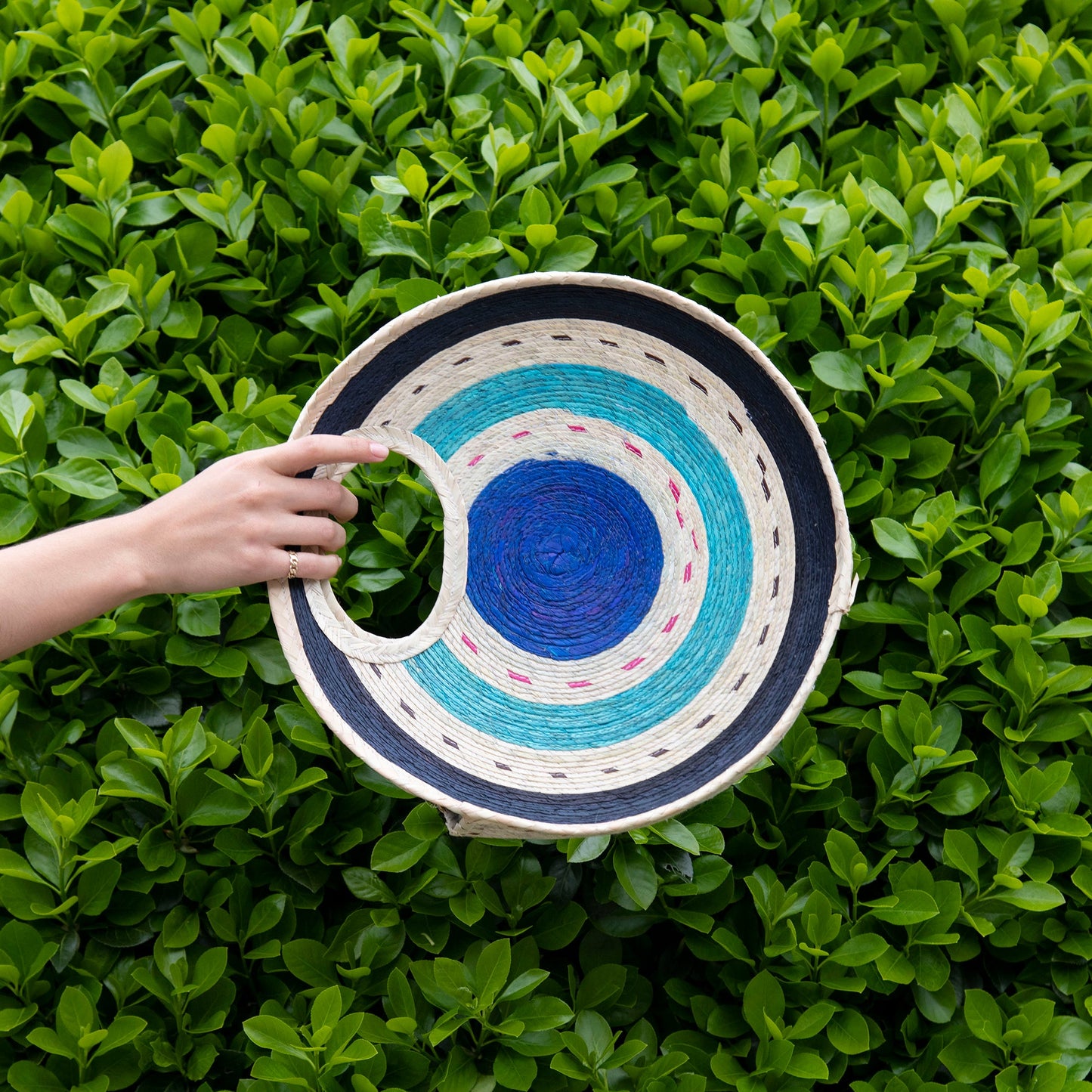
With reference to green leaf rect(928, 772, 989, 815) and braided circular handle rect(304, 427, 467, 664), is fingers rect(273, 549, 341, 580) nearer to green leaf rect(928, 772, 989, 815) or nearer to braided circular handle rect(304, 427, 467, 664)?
braided circular handle rect(304, 427, 467, 664)

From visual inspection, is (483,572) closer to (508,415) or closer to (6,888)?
(508,415)

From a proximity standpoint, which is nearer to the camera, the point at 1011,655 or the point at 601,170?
the point at 1011,655

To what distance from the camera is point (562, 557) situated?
1519 millimetres

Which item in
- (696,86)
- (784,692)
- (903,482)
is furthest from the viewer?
(696,86)

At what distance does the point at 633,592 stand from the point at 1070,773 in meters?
0.57

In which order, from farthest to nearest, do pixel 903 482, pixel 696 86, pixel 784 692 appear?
pixel 696 86 < pixel 903 482 < pixel 784 692

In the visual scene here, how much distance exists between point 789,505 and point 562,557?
0.35m

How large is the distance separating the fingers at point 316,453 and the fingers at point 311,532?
0.17 feet

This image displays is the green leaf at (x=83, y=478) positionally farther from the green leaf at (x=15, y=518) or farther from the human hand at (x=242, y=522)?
the human hand at (x=242, y=522)

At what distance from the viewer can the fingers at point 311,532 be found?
1165 millimetres

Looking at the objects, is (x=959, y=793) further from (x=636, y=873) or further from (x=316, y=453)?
(x=316, y=453)

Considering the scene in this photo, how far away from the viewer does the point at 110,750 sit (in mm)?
1280

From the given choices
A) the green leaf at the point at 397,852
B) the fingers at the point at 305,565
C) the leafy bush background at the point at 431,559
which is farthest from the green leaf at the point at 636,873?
the fingers at the point at 305,565

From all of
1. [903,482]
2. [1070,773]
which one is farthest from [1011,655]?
[903,482]
